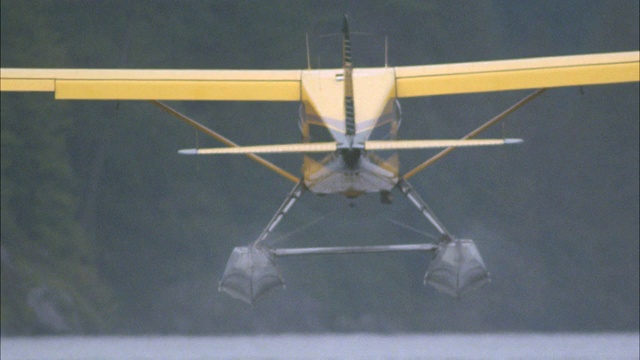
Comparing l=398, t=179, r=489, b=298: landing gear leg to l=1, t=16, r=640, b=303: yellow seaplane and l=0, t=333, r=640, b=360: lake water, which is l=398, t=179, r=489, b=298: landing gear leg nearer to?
l=1, t=16, r=640, b=303: yellow seaplane

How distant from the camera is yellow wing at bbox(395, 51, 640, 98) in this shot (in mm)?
20141

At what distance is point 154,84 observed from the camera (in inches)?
819

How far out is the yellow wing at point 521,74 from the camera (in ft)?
66.1

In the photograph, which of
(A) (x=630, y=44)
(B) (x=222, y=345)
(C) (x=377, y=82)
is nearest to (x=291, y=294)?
(B) (x=222, y=345)

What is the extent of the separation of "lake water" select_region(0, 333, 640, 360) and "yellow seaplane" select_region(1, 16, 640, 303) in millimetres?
7567

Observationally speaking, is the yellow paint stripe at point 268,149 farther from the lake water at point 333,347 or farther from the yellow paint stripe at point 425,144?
the lake water at point 333,347

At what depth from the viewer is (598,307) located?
35.5 m

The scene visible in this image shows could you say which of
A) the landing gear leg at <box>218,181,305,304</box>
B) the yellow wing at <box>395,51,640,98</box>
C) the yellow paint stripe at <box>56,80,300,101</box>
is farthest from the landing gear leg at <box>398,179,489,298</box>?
the yellow paint stripe at <box>56,80,300,101</box>

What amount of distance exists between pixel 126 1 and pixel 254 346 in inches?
375

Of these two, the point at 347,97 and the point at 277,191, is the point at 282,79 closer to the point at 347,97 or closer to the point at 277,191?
the point at 347,97

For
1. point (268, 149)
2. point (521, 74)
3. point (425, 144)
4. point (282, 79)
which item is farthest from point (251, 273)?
point (521, 74)

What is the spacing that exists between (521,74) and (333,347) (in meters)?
11.6

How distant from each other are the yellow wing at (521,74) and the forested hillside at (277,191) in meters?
13.2

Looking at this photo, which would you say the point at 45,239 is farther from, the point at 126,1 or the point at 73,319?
the point at 126,1
